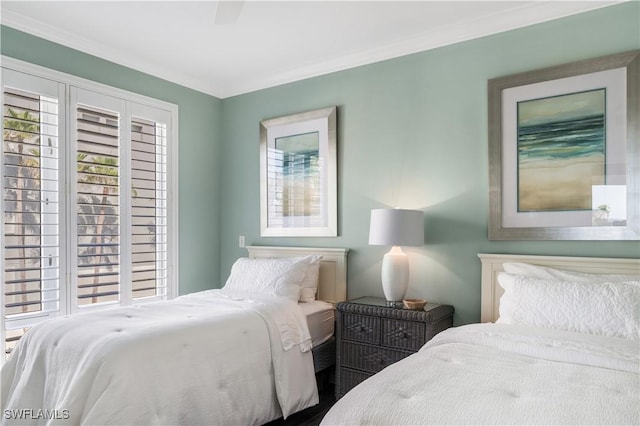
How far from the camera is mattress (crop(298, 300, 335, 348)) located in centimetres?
319

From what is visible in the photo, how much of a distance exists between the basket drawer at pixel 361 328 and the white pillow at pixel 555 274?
0.93m

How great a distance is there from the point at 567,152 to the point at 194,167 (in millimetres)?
3117

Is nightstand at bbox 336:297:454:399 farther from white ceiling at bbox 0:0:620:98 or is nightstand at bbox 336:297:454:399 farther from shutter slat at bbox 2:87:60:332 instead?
shutter slat at bbox 2:87:60:332

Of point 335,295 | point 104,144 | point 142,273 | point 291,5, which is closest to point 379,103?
point 291,5

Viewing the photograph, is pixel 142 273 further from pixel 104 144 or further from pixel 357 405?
pixel 357 405

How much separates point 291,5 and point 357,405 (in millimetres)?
2391

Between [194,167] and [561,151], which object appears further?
[194,167]

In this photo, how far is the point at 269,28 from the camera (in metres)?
3.11

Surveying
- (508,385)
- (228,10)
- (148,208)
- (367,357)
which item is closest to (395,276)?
(367,357)

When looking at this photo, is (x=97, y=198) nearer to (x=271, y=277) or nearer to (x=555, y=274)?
(x=271, y=277)

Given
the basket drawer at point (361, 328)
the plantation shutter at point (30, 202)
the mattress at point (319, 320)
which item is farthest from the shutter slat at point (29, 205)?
the basket drawer at point (361, 328)

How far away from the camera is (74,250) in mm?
3229

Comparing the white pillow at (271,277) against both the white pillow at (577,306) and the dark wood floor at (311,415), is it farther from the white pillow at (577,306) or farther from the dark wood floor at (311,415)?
the white pillow at (577,306)

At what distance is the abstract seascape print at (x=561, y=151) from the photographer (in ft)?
8.57
